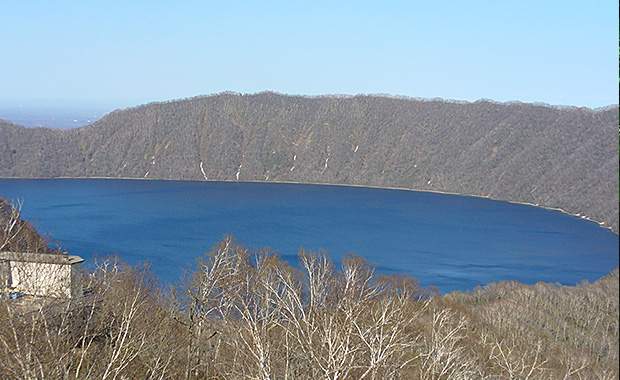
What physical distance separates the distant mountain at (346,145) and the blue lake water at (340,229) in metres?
9.91

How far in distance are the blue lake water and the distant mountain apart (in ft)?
32.5

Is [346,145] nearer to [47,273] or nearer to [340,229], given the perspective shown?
[340,229]

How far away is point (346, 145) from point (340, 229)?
61785 millimetres

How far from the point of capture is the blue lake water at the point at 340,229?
45.4 m

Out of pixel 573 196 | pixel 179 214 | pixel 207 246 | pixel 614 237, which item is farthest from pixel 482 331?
pixel 573 196

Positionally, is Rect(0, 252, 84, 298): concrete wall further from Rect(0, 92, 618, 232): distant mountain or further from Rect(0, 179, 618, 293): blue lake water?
Rect(0, 92, 618, 232): distant mountain

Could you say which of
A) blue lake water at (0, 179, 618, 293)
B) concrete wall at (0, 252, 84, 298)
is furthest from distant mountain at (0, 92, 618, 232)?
concrete wall at (0, 252, 84, 298)

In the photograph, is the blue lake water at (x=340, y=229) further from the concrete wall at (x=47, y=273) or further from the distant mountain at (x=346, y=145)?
the concrete wall at (x=47, y=273)

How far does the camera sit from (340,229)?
5984cm

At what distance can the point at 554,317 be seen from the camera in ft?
98.2

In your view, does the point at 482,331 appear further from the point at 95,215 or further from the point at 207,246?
the point at 95,215

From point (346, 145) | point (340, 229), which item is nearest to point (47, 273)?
point (340, 229)

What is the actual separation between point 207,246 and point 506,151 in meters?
73.1

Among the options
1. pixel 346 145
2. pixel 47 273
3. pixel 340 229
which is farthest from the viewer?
pixel 346 145
